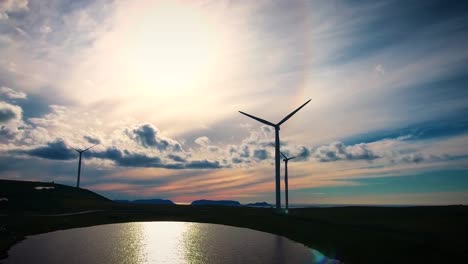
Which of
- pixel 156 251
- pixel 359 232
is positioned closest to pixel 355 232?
Answer: pixel 359 232

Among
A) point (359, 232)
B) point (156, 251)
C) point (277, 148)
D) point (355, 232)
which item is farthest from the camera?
point (277, 148)

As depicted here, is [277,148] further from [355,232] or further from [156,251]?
[156,251]

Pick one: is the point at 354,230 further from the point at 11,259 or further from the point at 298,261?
the point at 11,259

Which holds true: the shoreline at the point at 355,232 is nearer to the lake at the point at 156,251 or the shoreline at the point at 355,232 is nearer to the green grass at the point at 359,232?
the green grass at the point at 359,232

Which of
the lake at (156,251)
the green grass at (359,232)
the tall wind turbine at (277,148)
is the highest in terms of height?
the tall wind turbine at (277,148)

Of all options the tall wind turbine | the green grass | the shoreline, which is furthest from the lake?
the tall wind turbine

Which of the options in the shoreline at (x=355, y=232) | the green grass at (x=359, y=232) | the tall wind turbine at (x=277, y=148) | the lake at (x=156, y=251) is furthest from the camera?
the tall wind turbine at (x=277, y=148)

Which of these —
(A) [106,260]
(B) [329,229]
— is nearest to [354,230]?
(B) [329,229]

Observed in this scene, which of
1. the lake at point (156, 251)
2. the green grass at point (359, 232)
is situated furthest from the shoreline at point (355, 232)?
the lake at point (156, 251)

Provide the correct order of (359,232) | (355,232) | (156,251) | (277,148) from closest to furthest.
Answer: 1. (156,251)
2. (359,232)
3. (355,232)
4. (277,148)

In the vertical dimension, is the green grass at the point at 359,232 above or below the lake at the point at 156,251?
above

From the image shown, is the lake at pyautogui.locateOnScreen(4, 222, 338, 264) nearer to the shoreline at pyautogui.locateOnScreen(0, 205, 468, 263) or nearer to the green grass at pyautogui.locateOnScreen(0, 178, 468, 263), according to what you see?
the shoreline at pyautogui.locateOnScreen(0, 205, 468, 263)
